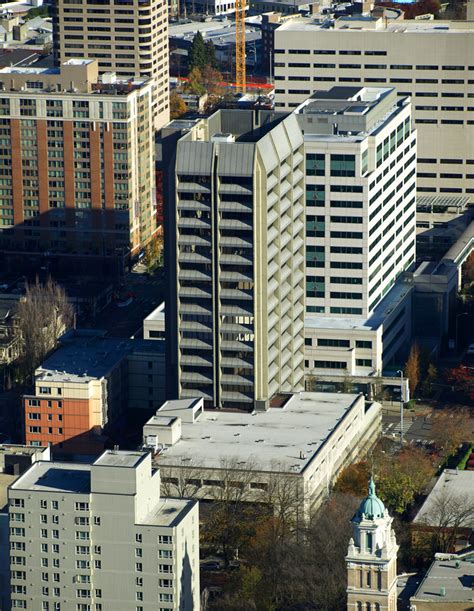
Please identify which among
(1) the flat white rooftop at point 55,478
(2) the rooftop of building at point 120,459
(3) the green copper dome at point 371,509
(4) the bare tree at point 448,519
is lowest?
(4) the bare tree at point 448,519

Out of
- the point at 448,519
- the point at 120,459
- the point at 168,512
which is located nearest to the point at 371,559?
the point at 168,512

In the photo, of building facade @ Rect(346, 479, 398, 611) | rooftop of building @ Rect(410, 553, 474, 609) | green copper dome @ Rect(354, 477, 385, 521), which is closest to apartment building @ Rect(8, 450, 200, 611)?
building facade @ Rect(346, 479, 398, 611)

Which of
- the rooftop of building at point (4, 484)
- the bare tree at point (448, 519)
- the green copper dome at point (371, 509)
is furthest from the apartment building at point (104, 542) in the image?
the bare tree at point (448, 519)

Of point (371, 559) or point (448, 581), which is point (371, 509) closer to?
point (371, 559)

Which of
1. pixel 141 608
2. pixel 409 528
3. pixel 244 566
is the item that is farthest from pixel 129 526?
pixel 409 528

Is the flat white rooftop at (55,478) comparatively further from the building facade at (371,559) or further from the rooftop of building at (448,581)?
the rooftop of building at (448,581)
